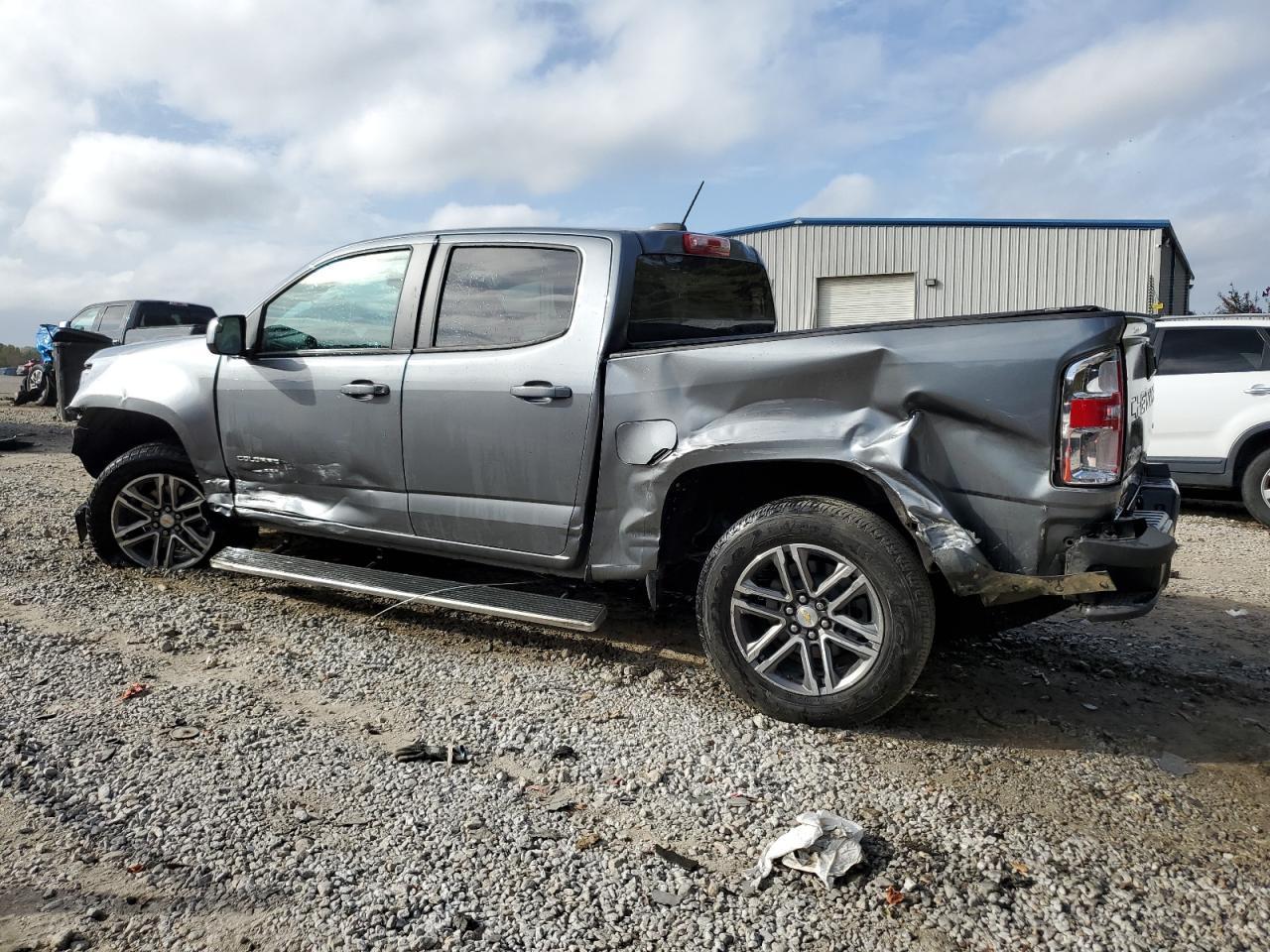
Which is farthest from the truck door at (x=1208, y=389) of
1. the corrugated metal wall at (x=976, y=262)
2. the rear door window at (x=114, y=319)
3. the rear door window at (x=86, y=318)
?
the rear door window at (x=86, y=318)

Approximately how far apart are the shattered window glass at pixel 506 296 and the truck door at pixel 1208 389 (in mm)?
6229

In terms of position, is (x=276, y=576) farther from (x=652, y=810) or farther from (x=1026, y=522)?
(x=1026, y=522)

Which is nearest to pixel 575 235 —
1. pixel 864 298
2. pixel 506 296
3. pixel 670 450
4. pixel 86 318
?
pixel 506 296

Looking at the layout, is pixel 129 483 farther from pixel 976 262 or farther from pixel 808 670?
pixel 976 262

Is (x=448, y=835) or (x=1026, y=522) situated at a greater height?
(x=1026, y=522)

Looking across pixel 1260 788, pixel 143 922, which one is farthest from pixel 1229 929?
pixel 143 922

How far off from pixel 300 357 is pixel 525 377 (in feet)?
4.61

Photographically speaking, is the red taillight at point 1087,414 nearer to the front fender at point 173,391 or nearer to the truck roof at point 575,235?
the truck roof at point 575,235

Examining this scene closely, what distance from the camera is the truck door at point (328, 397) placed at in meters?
4.16

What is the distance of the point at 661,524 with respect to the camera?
3.50 meters

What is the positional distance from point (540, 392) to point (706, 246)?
1.18m

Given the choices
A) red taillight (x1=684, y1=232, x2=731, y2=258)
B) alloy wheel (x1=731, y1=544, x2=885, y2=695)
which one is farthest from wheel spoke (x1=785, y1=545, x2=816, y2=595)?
red taillight (x1=684, y1=232, x2=731, y2=258)

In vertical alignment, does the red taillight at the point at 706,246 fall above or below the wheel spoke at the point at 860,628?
above

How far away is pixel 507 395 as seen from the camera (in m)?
3.77
